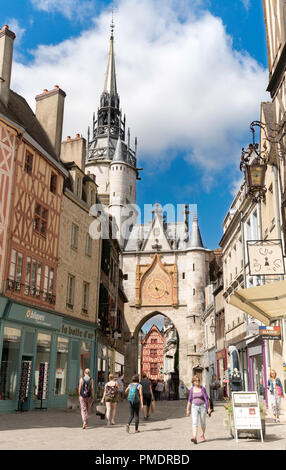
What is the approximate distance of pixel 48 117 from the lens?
68.5 ft

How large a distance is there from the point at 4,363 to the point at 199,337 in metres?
33.4

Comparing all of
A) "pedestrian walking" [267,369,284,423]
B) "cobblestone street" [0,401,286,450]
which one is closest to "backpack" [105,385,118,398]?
"cobblestone street" [0,401,286,450]

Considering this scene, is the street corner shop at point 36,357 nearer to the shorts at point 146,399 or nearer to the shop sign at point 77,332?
the shop sign at point 77,332

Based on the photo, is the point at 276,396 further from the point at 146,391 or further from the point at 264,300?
the point at 146,391

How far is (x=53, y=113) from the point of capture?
20812 mm

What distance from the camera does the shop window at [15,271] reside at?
15.7 meters

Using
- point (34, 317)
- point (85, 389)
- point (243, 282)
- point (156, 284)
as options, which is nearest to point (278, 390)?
point (85, 389)

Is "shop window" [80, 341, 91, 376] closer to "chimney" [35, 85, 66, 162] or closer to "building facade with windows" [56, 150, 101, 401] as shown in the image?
"building facade with windows" [56, 150, 101, 401]

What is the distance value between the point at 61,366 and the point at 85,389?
820 cm

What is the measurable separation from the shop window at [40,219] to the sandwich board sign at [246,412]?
11.1 meters

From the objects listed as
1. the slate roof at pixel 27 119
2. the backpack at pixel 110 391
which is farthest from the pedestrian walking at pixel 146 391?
the slate roof at pixel 27 119

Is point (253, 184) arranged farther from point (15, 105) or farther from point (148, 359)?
point (148, 359)

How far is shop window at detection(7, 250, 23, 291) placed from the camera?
15.7m

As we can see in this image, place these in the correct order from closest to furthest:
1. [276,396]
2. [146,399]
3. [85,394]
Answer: [85,394] → [276,396] → [146,399]
